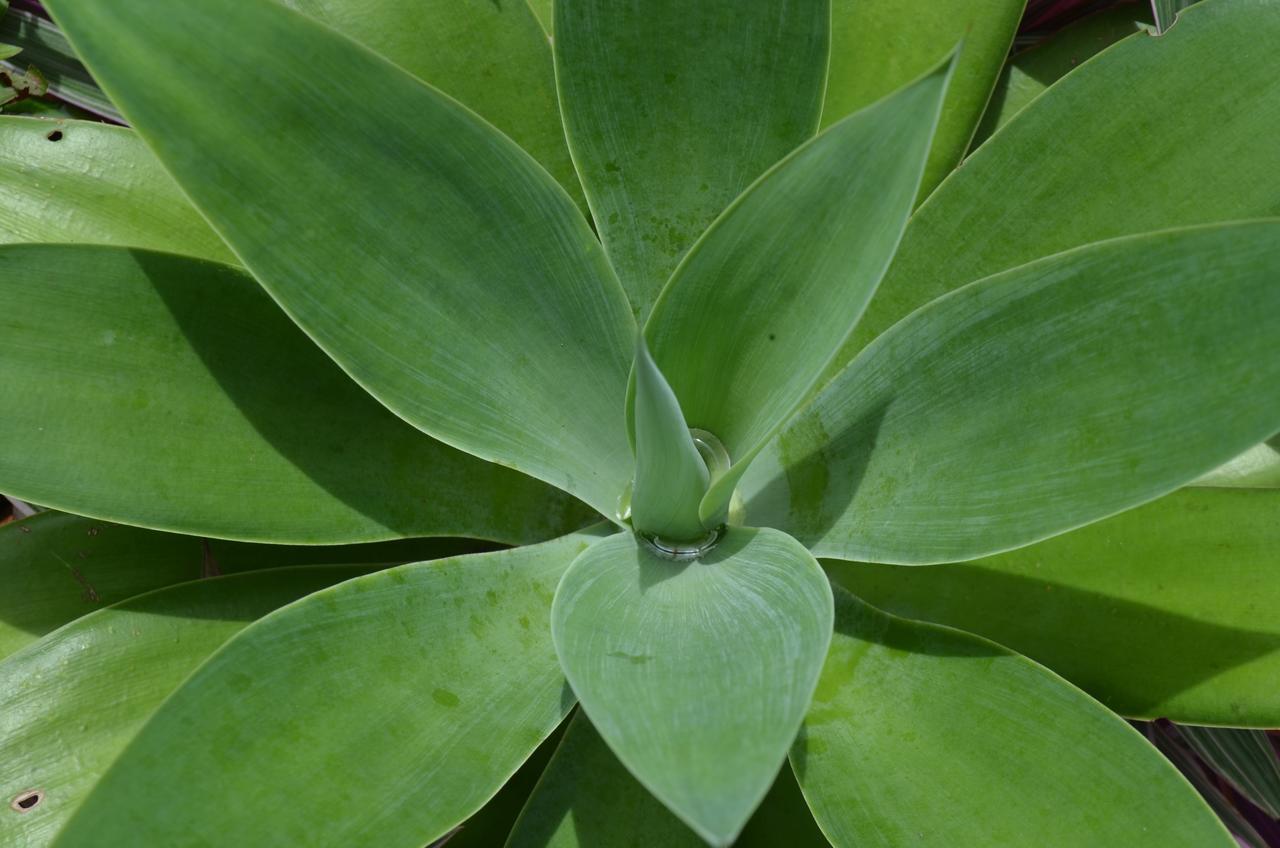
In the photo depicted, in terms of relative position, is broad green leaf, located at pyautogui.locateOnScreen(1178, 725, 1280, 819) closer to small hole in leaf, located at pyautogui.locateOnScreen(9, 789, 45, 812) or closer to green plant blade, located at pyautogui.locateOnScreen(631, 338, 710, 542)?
green plant blade, located at pyautogui.locateOnScreen(631, 338, 710, 542)

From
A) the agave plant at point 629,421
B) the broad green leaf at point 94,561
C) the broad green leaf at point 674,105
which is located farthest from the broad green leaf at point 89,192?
the broad green leaf at point 674,105

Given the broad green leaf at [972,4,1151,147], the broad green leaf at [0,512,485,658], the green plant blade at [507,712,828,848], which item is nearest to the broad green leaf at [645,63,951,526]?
the green plant blade at [507,712,828,848]

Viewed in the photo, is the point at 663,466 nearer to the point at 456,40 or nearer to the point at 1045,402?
the point at 1045,402

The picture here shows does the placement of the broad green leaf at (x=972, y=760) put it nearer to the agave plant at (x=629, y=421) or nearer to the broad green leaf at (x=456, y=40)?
the agave plant at (x=629, y=421)

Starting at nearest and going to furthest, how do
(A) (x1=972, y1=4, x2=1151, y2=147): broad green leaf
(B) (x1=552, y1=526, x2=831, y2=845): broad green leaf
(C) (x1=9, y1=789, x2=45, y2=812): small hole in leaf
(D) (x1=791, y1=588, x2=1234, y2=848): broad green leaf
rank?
1. (B) (x1=552, y1=526, x2=831, y2=845): broad green leaf
2. (D) (x1=791, y1=588, x2=1234, y2=848): broad green leaf
3. (C) (x1=9, y1=789, x2=45, y2=812): small hole in leaf
4. (A) (x1=972, y1=4, x2=1151, y2=147): broad green leaf

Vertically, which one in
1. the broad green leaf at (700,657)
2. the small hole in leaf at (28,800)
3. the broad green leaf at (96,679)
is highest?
the broad green leaf at (700,657)

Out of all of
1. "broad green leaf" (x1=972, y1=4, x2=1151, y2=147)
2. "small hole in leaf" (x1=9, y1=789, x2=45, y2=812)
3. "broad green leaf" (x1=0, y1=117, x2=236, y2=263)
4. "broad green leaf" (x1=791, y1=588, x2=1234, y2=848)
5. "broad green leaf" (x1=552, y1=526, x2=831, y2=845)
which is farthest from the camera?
"broad green leaf" (x1=972, y1=4, x2=1151, y2=147)
